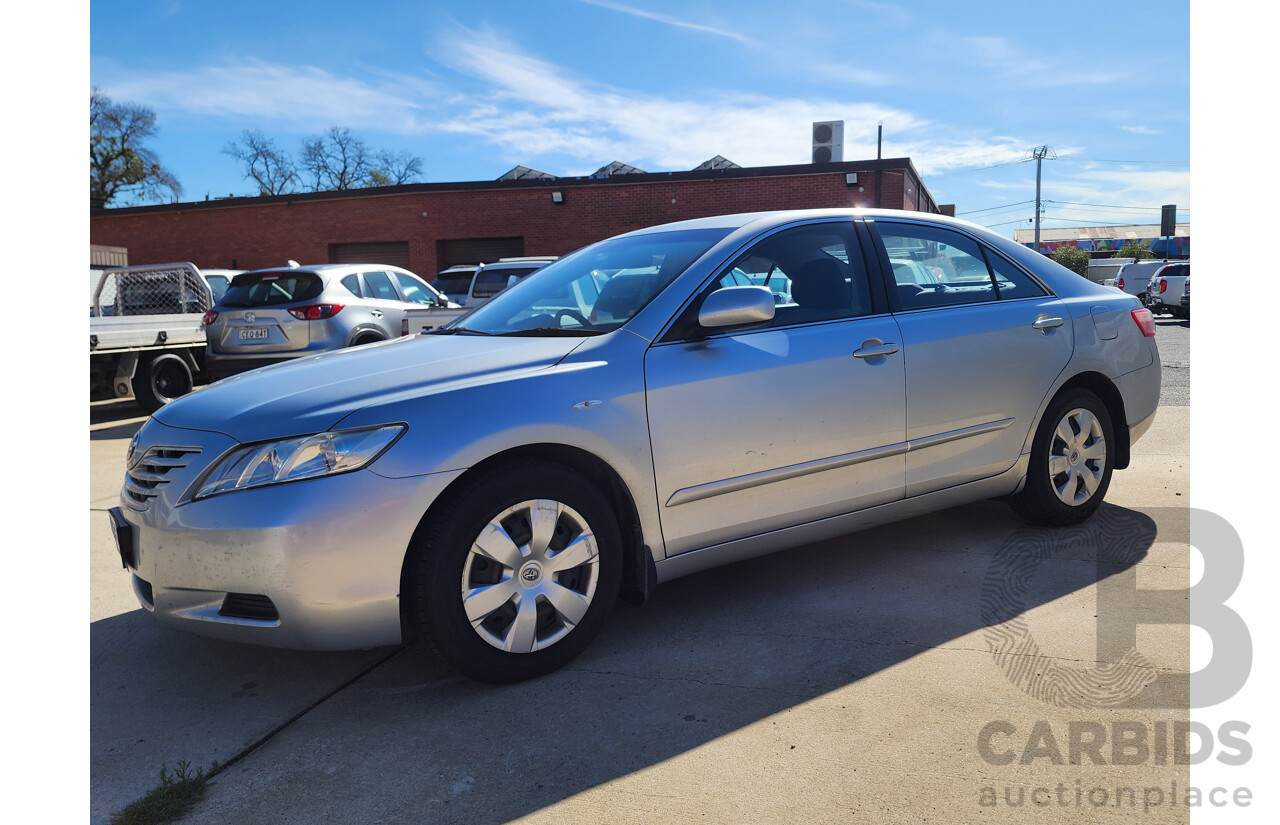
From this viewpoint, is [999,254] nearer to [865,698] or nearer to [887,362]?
[887,362]

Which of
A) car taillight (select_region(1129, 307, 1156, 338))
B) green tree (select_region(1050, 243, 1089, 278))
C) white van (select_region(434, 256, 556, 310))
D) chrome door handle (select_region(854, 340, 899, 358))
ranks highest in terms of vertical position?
green tree (select_region(1050, 243, 1089, 278))

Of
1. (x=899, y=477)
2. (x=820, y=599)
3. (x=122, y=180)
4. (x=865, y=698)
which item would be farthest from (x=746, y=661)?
(x=122, y=180)

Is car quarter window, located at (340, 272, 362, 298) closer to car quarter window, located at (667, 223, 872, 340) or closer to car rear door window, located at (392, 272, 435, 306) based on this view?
car rear door window, located at (392, 272, 435, 306)

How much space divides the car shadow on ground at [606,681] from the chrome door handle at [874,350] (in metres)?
0.99

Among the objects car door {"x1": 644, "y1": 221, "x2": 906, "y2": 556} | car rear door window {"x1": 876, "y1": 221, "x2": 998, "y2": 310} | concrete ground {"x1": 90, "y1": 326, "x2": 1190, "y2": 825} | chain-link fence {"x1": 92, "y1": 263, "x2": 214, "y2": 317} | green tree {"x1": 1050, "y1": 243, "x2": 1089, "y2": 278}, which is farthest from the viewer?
green tree {"x1": 1050, "y1": 243, "x2": 1089, "y2": 278}

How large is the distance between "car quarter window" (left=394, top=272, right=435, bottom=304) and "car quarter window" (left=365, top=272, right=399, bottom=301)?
0.57ft

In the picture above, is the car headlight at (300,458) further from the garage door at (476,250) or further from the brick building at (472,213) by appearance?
the garage door at (476,250)

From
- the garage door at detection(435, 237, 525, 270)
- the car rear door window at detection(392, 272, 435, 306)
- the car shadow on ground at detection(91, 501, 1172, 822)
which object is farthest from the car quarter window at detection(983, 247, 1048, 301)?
the garage door at detection(435, 237, 525, 270)

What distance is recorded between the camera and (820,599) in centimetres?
375

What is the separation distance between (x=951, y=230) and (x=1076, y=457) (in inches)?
50.1

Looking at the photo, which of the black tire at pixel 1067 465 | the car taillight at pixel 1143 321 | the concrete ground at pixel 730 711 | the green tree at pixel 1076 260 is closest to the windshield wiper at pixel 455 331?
the concrete ground at pixel 730 711

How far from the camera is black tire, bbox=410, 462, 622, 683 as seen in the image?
281 centimetres

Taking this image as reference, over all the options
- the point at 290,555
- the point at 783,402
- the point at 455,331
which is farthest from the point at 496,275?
the point at 290,555

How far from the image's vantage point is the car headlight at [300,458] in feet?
8.97
